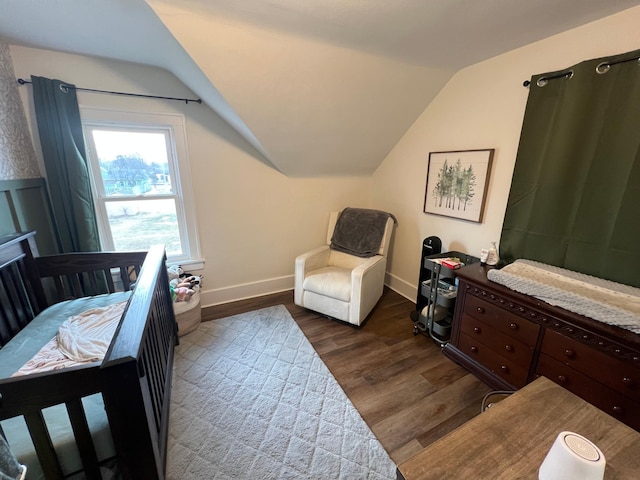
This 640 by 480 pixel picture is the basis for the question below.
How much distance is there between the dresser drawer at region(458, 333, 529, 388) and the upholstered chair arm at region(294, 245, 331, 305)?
1.40m

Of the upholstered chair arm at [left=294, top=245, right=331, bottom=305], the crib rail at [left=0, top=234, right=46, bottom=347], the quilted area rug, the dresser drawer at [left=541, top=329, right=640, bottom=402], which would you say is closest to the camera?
the dresser drawer at [left=541, top=329, right=640, bottom=402]

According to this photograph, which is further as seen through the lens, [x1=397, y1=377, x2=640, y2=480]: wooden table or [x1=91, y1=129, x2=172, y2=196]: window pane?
[x1=91, y1=129, x2=172, y2=196]: window pane

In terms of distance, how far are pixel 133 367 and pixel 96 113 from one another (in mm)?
2157

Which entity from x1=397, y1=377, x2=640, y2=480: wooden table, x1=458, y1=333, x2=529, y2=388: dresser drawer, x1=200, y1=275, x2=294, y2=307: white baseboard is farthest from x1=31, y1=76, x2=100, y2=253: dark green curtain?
x1=458, y1=333, x2=529, y2=388: dresser drawer

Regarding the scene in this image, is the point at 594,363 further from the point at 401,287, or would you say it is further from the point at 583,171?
the point at 401,287

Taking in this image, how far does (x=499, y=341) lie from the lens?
64.8 inches

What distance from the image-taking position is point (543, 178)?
1680mm

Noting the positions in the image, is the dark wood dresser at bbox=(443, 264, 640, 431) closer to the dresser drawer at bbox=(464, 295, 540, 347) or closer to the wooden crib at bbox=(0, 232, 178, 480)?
the dresser drawer at bbox=(464, 295, 540, 347)

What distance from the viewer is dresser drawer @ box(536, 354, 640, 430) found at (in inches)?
45.7

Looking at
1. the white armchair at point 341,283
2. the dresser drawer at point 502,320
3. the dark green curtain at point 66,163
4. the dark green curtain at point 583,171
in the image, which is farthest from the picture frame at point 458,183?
the dark green curtain at point 66,163

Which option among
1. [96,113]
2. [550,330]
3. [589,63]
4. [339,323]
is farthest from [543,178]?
[96,113]

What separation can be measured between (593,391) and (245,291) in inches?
107

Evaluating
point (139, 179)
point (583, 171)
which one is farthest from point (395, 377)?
point (139, 179)

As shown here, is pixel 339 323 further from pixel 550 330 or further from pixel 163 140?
pixel 163 140
